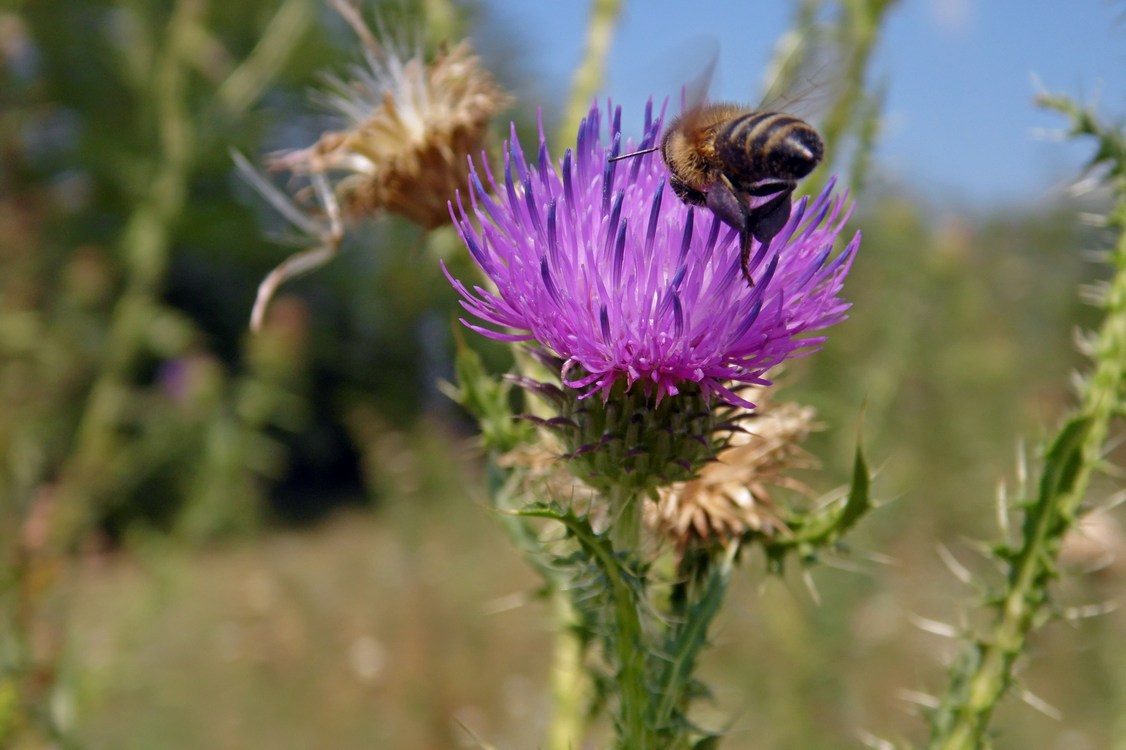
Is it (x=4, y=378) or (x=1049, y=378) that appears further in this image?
(x=1049, y=378)

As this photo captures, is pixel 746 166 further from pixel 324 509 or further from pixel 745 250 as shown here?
pixel 324 509

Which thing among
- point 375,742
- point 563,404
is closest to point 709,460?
point 563,404

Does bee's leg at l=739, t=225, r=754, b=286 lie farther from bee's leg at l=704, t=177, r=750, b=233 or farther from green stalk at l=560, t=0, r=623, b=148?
green stalk at l=560, t=0, r=623, b=148

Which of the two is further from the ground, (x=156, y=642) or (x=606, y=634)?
(x=606, y=634)

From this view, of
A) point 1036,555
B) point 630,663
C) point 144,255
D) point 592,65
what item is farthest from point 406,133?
point 144,255

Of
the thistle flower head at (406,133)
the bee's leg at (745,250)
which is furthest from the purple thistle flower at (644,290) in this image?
the thistle flower head at (406,133)

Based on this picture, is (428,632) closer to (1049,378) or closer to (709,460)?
(709,460)
